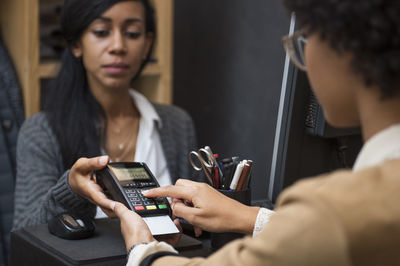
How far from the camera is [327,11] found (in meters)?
0.63

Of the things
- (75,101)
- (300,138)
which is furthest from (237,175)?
(75,101)

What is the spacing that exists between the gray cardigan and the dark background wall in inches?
11.4

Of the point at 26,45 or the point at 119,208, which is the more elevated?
the point at 26,45

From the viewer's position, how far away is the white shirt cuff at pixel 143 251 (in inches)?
31.2

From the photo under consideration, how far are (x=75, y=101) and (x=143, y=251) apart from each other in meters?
1.06

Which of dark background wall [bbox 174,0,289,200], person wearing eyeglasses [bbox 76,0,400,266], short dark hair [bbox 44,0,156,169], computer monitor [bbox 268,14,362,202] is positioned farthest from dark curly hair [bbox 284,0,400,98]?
dark background wall [bbox 174,0,289,200]

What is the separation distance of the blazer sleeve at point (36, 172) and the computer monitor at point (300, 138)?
582mm

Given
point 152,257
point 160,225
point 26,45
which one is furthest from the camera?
point 26,45

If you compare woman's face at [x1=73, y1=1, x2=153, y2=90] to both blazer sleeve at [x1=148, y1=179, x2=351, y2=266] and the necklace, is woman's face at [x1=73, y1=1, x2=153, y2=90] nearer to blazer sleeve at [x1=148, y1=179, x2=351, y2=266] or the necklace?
the necklace

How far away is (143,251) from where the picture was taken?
798mm

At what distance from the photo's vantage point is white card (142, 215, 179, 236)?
0.91 metres

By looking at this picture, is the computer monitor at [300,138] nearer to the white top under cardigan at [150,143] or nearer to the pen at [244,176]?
the pen at [244,176]

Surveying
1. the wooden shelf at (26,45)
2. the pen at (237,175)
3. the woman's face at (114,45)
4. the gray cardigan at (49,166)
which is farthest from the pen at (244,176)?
the wooden shelf at (26,45)

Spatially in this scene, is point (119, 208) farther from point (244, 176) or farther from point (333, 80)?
point (333, 80)
